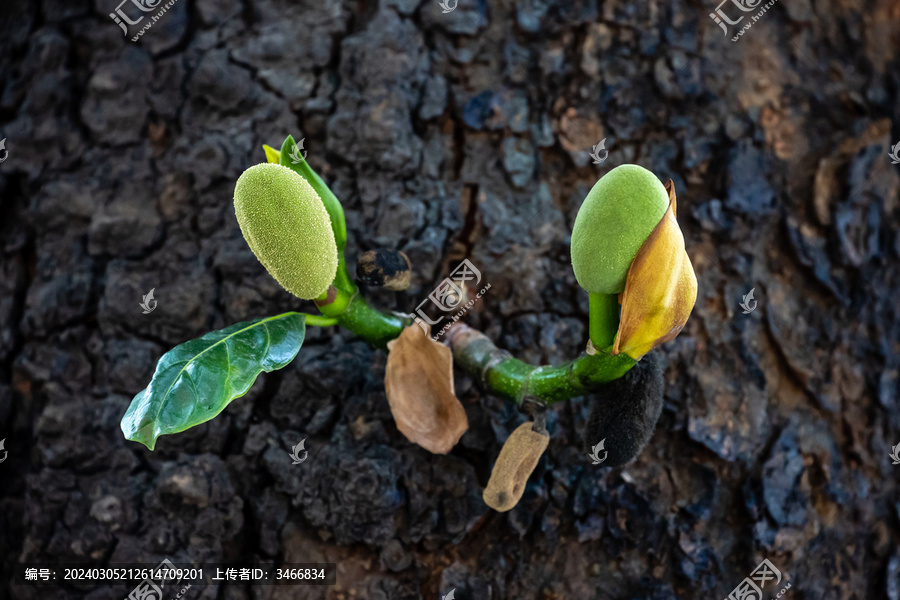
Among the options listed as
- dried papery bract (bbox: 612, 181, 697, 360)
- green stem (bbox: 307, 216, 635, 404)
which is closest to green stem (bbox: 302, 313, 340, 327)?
green stem (bbox: 307, 216, 635, 404)

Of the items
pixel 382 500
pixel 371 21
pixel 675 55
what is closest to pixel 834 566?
pixel 382 500

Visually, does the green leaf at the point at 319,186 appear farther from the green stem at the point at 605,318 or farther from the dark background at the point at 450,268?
the green stem at the point at 605,318

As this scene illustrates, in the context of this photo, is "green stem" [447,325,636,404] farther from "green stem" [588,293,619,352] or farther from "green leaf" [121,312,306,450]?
"green leaf" [121,312,306,450]

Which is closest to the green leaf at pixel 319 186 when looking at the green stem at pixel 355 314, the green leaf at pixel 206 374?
the green stem at pixel 355 314

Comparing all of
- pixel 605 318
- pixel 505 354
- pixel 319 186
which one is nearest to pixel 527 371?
pixel 505 354

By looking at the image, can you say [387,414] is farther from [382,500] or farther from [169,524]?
[169,524]

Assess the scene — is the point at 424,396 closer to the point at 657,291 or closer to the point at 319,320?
the point at 319,320
